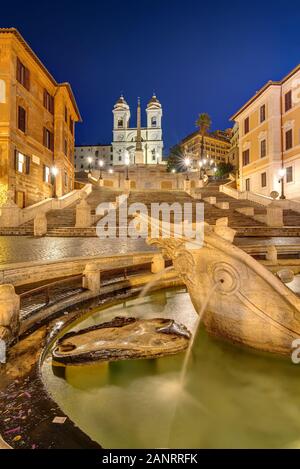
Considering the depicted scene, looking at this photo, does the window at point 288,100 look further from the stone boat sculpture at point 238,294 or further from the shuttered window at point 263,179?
the stone boat sculpture at point 238,294

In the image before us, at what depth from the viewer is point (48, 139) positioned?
32.2 m

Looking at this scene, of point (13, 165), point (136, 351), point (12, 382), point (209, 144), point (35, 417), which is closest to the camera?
point (35, 417)

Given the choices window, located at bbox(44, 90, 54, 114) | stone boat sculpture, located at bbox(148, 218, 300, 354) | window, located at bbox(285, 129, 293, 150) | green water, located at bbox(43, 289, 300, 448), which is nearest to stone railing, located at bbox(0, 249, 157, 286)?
green water, located at bbox(43, 289, 300, 448)

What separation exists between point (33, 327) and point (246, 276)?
333cm

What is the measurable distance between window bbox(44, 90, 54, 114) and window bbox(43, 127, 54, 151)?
248 centimetres

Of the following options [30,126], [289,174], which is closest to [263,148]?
[289,174]

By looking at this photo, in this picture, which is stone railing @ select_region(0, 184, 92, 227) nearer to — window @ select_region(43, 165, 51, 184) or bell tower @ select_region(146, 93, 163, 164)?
window @ select_region(43, 165, 51, 184)

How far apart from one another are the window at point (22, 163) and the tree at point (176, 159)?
45.9m

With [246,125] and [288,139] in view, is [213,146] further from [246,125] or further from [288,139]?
[288,139]

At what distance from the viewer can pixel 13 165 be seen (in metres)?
24.7

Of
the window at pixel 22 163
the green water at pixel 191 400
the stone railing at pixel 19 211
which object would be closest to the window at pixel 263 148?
the stone railing at pixel 19 211

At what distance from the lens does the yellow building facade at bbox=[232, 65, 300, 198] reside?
98.9ft

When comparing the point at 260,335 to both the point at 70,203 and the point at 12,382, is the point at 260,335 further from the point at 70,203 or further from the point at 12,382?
the point at 70,203

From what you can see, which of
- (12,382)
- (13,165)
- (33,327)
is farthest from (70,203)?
(12,382)
